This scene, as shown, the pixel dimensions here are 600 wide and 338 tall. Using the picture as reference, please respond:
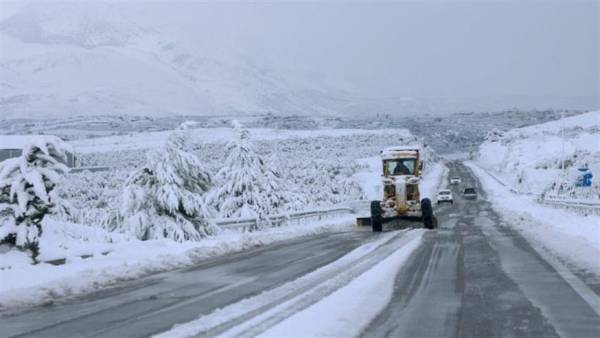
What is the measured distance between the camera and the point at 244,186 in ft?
95.0

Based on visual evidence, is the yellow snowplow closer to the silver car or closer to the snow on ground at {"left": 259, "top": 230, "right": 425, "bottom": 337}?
the snow on ground at {"left": 259, "top": 230, "right": 425, "bottom": 337}

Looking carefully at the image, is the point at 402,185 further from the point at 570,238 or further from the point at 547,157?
the point at 547,157

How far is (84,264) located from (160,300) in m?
Answer: 3.85

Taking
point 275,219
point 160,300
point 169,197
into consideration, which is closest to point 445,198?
point 275,219

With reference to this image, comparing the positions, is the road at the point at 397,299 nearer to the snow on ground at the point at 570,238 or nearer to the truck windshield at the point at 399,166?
the snow on ground at the point at 570,238

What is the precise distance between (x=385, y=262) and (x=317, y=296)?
4830 millimetres

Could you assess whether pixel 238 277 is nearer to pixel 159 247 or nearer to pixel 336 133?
pixel 159 247

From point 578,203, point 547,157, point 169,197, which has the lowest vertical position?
point 578,203

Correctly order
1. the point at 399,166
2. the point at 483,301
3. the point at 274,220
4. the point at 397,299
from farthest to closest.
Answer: the point at 399,166 < the point at 274,220 < the point at 397,299 < the point at 483,301

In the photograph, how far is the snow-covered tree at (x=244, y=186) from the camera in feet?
93.2

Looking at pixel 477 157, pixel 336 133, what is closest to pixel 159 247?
pixel 336 133

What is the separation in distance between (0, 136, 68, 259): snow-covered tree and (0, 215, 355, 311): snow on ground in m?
0.39

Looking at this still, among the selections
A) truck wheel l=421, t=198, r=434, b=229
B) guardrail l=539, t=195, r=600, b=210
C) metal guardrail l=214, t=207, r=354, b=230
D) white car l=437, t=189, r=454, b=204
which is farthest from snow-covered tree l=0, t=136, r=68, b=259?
white car l=437, t=189, r=454, b=204

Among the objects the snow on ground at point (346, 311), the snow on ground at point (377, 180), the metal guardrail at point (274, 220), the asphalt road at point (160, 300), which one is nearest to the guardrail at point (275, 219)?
the metal guardrail at point (274, 220)
